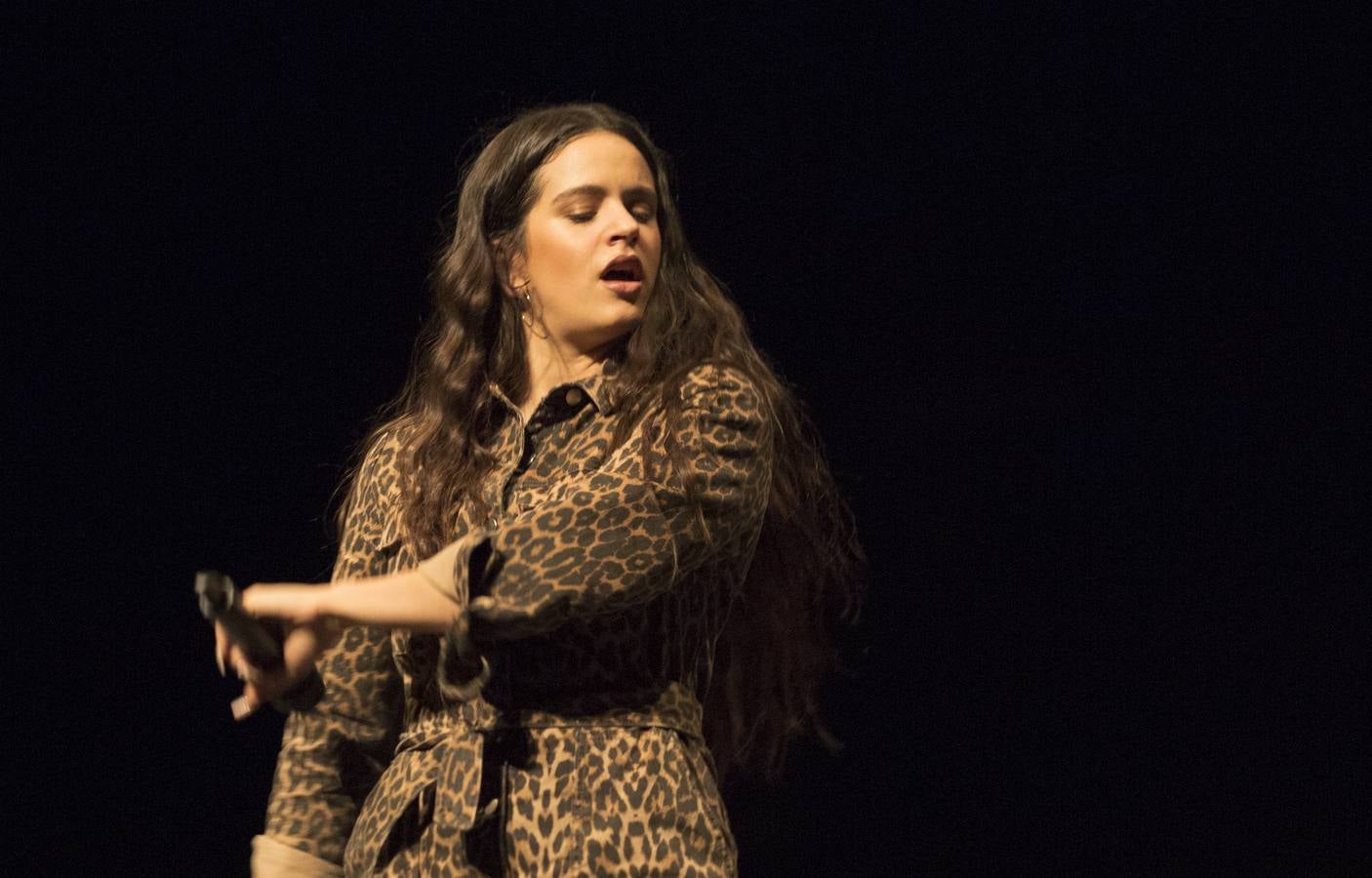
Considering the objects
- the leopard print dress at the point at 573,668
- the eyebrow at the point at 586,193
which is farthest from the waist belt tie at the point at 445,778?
the eyebrow at the point at 586,193

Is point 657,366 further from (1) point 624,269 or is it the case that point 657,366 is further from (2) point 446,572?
(2) point 446,572

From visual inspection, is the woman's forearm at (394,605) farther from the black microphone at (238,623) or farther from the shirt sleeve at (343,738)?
the shirt sleeve at (343,738)

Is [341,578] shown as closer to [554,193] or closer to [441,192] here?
[554,193]

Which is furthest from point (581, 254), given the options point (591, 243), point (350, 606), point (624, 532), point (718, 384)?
point (350, 606)

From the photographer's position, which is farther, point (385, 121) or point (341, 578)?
point (385, 121)

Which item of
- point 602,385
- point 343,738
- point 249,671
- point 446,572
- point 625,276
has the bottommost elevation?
point 343,738

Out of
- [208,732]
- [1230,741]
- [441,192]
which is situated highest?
[441,192]

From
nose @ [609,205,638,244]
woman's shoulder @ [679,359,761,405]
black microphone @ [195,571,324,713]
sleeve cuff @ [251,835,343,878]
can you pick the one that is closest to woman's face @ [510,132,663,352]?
nose @ [609,205,638,244]

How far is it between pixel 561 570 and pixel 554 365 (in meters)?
0.39

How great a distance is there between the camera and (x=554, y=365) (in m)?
1.96

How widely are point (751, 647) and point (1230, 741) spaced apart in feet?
3.73

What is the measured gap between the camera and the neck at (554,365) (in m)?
1.93

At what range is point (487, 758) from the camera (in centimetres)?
172

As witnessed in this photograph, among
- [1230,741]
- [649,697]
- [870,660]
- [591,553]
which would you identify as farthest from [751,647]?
[1230,741]
